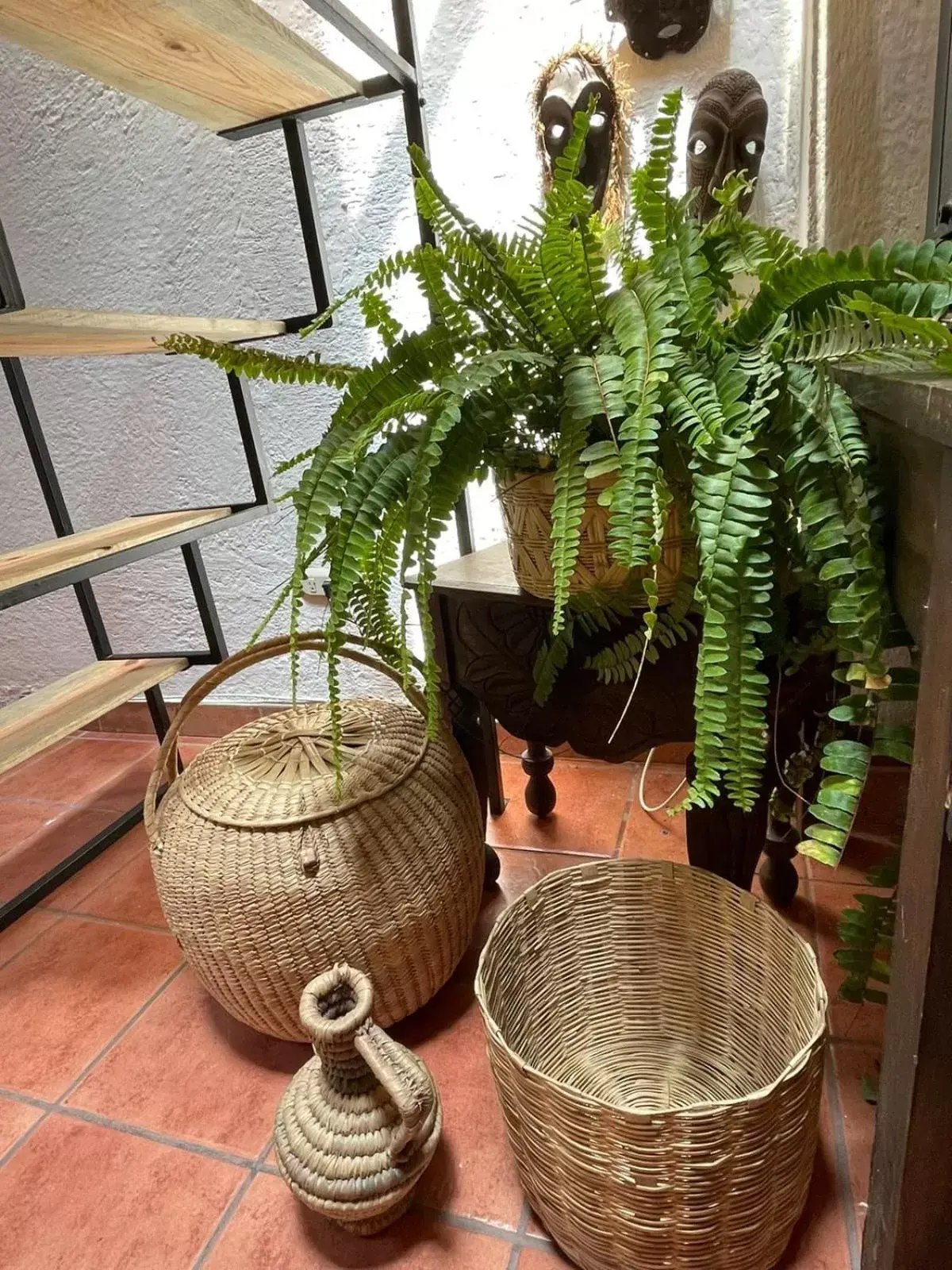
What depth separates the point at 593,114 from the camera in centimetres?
99

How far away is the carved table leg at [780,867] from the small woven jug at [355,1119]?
608 millimetres

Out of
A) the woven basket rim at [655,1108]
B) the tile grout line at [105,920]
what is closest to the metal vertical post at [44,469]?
the tile grout line at [105,920]

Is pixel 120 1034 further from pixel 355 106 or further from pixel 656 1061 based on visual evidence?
pixel 355 106

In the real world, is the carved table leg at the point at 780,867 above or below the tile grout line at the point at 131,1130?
above

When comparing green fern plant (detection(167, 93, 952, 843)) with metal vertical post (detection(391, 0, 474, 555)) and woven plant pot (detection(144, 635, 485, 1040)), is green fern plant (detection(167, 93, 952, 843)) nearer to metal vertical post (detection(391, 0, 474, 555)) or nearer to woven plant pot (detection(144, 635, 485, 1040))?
woven plant pot (detection(144, 635, 485, 1040))

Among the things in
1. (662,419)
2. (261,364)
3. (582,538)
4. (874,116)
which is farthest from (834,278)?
(874,116)

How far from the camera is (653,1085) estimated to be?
2.77ft

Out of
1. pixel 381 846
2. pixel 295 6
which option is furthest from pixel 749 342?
pixel 295 6

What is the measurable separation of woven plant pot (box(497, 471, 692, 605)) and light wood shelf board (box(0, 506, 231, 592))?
676mm

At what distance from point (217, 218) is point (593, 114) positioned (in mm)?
784

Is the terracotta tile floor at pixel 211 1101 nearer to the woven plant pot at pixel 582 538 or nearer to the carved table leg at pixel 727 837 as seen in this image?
the carved table leg at pixel 727 837

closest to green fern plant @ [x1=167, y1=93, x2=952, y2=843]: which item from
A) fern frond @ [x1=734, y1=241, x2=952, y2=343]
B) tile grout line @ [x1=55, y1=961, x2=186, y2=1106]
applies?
fern frond @ [x1=734, y1=241, x2=952, y2=343]

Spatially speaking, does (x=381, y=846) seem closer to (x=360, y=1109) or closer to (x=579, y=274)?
(x=360, y=1109)

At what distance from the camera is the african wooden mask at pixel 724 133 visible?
973mm
